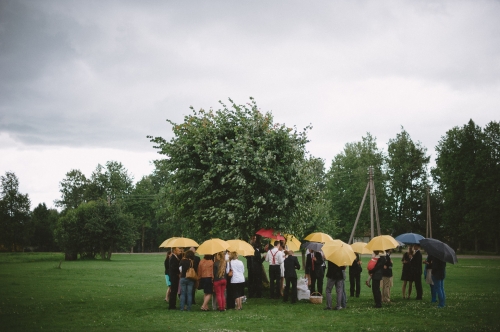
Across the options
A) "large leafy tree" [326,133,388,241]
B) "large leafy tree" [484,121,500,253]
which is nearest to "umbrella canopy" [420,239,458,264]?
"large leafy tree" [484,121,500,253]

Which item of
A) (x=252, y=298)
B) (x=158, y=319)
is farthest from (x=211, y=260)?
(x=252, y=298)

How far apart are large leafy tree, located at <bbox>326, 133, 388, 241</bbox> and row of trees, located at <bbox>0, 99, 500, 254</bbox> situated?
193 mm

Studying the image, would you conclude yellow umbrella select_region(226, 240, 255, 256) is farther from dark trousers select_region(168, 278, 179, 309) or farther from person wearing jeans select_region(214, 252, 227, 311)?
dark trousers select_region(168, 278, 179, 309)

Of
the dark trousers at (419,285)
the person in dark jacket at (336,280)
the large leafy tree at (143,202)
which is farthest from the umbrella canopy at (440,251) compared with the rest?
the large leafy tree at (143,202)

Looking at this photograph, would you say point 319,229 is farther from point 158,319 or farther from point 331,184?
point 158,319

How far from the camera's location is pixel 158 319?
13898mm

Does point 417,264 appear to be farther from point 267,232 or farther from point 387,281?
point 267,232

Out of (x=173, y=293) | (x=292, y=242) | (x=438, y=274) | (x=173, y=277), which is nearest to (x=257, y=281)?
(x=292, y=242)

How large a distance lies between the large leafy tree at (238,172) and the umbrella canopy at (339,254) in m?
3.76

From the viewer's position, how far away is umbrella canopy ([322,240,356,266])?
15000 millimetres

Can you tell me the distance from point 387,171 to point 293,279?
194 feet

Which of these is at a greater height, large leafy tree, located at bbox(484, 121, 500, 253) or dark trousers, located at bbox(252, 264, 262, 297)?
large leafy tree, located at bbox(484, 121, 500, 253)

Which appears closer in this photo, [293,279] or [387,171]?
[293,279]

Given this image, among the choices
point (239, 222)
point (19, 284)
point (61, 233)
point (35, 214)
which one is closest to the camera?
point (239, 222)
